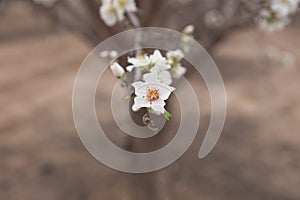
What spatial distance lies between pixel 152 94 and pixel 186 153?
6.44 ft

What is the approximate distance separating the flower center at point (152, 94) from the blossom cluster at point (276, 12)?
0.70 metres

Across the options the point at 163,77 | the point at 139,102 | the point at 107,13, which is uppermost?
the point at 107,13

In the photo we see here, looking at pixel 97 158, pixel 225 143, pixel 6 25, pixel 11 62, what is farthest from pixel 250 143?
pixel 6 25

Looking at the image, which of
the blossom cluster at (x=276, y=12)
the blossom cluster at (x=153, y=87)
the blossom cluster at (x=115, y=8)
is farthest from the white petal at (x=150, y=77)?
the blossom cluster at (x=276, y=12)

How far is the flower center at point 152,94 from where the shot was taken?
83cm

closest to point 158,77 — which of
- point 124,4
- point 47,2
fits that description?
point 124,4

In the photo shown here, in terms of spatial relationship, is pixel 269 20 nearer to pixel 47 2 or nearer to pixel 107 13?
pixel 107 13

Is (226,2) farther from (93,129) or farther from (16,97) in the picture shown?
(16,97)

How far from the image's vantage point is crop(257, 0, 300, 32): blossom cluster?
52.7 inches

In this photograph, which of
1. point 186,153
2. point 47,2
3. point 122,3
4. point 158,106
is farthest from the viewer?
point 186,153

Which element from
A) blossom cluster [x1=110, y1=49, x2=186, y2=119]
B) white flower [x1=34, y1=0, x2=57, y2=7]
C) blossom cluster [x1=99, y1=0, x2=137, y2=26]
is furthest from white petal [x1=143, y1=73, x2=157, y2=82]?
white flower [x1=34, y1=0, x2=57, y2=7]

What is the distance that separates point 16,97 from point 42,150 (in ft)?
3.42

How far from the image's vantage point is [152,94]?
0.84 m

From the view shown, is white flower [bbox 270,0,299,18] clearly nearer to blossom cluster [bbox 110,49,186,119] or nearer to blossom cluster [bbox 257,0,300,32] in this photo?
blossom cluster [bbox 257,0,300,32]
